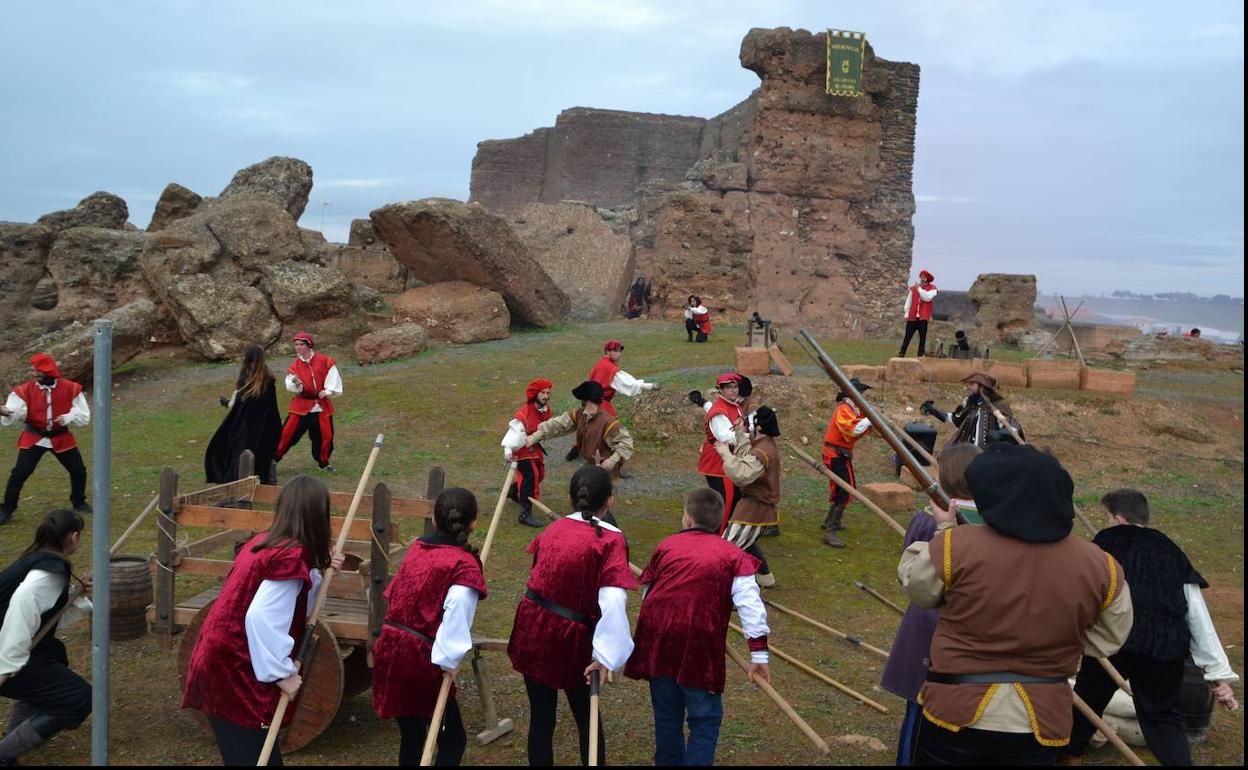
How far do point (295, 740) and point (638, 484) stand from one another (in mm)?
6739

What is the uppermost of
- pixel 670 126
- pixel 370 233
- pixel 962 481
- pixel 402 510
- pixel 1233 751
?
pixel 670 126

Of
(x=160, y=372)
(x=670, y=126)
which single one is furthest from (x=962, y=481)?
(x=670, y=126)

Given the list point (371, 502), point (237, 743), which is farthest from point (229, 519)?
point (237, 743)

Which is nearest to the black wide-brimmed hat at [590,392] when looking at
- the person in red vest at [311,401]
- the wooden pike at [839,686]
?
the person in red vest at [311,401]

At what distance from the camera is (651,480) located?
11625mm

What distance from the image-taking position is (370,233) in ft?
95.3

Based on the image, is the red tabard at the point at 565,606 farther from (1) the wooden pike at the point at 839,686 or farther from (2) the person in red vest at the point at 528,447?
(2) the person in red vest at the point at 528,447

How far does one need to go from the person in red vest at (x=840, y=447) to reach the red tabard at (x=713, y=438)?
1.21 meters

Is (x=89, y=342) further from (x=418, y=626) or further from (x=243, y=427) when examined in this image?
(x=418, y=626)

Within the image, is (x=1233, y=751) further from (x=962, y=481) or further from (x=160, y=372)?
(x=160, y=372)

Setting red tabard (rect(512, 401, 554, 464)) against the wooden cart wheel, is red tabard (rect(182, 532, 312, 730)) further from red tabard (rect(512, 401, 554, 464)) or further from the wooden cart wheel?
red tabard (rect(512, 401, 554, 464))

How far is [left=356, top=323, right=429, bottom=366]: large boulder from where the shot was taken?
57.1 feet

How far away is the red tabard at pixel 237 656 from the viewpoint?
4.02 metres

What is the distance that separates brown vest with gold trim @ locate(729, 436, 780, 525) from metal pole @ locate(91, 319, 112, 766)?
16.7 ft
